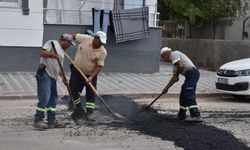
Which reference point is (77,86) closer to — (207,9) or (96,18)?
(96,18)

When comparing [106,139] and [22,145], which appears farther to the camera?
[106,139]

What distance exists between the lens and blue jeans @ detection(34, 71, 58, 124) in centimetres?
855

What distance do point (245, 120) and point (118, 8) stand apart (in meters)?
7.66

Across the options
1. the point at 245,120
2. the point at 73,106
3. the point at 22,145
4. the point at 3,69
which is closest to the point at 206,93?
the point at 245,120

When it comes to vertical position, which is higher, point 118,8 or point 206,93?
point 118,8

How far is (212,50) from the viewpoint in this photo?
20297 millimetres

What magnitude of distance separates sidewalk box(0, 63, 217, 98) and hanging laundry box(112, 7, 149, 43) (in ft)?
3.88

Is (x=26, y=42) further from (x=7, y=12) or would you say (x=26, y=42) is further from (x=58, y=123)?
(x=58, y=123)

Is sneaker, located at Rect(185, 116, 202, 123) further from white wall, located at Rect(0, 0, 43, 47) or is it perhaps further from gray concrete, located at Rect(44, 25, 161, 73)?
white wall, located at Rect(0, 0, 43, 47)

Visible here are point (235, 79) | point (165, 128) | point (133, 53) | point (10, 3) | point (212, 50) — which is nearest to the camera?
point (165, 128)

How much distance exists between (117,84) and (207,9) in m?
8.23

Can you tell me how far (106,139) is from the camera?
7.96 m

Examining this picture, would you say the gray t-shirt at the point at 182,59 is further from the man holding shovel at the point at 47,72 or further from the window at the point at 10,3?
the window at the point at 10,3

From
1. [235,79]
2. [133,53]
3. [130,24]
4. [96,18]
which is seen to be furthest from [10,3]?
[235,79]
